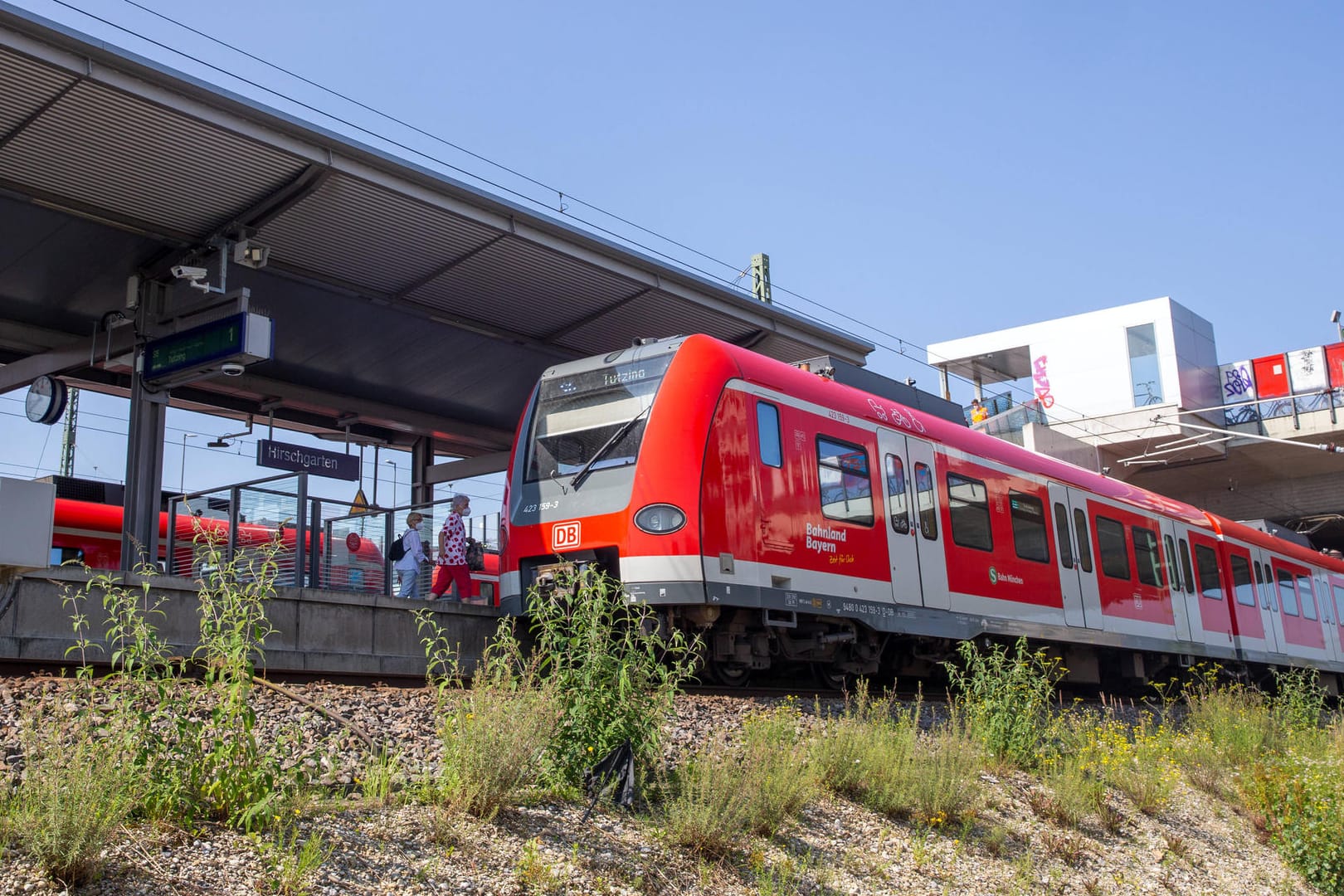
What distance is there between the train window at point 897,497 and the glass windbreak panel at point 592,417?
2931mm

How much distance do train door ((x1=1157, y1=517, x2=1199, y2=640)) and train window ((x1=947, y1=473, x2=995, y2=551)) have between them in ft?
17.8

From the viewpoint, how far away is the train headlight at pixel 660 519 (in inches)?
401

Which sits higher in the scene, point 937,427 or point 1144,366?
point 1144,366

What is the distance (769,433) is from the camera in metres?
11.1

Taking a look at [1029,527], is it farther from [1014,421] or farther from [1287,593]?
[1014,421]

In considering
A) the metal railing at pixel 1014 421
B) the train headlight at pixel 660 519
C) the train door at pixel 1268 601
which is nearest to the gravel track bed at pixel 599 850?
the train headlight at pixel 660 519

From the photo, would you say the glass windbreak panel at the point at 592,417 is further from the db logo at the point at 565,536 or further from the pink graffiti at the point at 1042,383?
the pink graffiti at the point at 1042,383

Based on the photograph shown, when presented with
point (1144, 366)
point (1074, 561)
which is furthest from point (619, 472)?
point (1144, 366)

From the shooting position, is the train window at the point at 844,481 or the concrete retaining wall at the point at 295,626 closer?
the concrete retaining wall at the point at 295,626

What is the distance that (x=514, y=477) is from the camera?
11828 millimetres

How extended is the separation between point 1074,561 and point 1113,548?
137 cm

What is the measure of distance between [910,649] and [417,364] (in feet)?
32.3

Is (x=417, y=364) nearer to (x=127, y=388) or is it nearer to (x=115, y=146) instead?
(x=127, y=388)

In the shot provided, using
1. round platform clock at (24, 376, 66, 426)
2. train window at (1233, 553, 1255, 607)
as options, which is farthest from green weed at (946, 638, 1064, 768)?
round platform clock at (24, 376, 66, 426)
